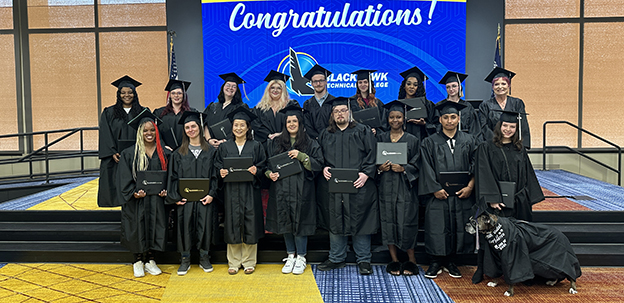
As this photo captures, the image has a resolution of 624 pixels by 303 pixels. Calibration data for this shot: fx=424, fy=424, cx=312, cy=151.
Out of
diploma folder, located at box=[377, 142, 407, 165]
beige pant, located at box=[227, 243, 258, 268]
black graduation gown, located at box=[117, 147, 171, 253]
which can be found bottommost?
beige pant, located at box=[227, 243, 258, 268]

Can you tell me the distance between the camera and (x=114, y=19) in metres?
9.83

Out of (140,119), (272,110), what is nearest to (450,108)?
(272,110)

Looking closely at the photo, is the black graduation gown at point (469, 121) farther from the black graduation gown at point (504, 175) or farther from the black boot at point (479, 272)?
the black boot at point (479, 272)

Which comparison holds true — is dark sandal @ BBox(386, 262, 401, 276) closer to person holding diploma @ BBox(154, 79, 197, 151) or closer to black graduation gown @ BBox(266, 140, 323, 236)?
black graduation gown @ BBox(266, 140, 323, 236)

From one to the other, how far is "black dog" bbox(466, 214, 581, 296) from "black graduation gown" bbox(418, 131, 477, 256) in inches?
12.8

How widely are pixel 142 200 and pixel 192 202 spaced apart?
504mm

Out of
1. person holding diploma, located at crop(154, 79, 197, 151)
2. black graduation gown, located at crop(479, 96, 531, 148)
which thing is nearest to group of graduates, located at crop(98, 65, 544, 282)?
black graduation gown, located at crop(479, 96, 531, 148)

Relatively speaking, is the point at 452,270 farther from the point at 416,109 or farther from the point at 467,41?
the point at 467,41

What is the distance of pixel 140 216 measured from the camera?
13.9 feet

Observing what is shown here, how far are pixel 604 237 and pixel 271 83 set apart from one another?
4156 millimetres

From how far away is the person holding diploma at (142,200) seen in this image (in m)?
4.21

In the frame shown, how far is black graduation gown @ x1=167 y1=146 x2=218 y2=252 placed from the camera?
4.21 m

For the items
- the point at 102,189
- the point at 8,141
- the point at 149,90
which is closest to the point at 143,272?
the point at 102,189

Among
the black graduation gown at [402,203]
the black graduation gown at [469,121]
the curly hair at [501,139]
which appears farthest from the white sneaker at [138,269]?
the curly hair at [501,139]
